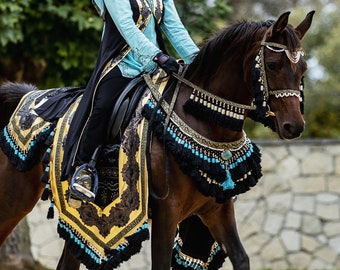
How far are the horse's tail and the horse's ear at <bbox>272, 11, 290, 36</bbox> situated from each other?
240cm

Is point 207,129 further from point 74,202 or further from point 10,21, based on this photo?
point 10,21

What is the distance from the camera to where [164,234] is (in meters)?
4.99

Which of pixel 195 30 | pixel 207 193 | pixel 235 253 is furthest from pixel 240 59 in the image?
pixel 195 30

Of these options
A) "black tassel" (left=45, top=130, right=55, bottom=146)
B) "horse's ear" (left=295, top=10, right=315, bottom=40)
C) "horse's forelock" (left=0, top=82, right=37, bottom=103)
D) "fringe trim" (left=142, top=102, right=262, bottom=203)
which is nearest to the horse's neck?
"fringe trim" (left=142, top=102, right=262, bottom=203)

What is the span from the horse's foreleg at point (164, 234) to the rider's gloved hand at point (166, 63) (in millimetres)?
810

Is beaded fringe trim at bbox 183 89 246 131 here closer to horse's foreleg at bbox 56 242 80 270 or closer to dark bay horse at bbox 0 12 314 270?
dark bay horse at bbox 0 12 314 270

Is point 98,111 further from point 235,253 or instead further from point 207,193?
point 235,253

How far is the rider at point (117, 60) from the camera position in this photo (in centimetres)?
513

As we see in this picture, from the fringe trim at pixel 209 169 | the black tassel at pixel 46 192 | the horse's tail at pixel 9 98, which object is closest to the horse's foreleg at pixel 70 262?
the black tassel at pixel 46 192

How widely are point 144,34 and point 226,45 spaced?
0.67 m

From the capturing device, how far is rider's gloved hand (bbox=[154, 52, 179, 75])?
5051 millimetres

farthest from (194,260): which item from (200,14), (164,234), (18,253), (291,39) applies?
(200,14)

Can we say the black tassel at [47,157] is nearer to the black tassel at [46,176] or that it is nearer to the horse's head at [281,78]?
the black tassel at [46,176]

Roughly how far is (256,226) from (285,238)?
0.41 meters
